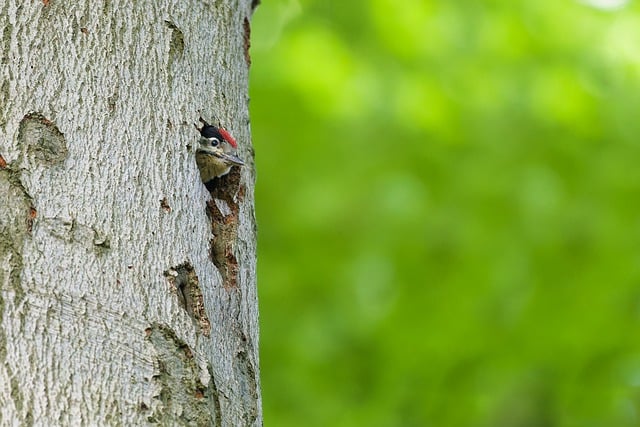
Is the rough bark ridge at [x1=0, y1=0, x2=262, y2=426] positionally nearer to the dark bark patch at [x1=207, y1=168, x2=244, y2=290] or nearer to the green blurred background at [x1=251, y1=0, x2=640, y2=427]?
the dark bark patch at [x1=207, y1=168, x2=244, y2=290]

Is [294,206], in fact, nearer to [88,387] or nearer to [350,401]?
[350,401]

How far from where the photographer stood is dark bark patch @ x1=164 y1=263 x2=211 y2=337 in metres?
2.31

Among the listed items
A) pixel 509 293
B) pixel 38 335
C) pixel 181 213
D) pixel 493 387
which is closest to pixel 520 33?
pixel 509 293

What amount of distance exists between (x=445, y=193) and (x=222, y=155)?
445cm

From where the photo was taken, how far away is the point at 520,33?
7.01 metres

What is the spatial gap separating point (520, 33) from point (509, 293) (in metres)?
1.79

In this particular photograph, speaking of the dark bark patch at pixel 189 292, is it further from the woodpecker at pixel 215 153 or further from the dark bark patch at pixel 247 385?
the woodpecker at pixel 215 153

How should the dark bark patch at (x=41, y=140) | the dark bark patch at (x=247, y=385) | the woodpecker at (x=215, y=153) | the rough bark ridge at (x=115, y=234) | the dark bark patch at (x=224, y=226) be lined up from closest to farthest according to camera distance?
the rough bark ridge at (x=115, y=234) → the dark bark patch at (x=41, y=140) → the dark bark patch at (x=247, y=385) → the dark bark patch at (x=224, y=226) → the woodpecker at (x=215, y=153)

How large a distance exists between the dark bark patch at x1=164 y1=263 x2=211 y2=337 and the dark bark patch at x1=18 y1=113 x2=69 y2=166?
1.19 feet

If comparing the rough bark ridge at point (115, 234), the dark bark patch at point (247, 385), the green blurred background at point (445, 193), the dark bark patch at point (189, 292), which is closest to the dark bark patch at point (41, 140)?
the rough bark ridge at point (115, 234)

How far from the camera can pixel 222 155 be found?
9.21 ft

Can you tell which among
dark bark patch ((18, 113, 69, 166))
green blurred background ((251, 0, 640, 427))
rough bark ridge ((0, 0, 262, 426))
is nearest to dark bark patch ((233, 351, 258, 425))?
rough bark ridge ((0, 0, 262, 426))

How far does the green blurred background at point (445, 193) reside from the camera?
6.95 metres

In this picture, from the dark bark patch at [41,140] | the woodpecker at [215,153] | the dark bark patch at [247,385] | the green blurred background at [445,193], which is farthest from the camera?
the green blurred background at [445,193]
